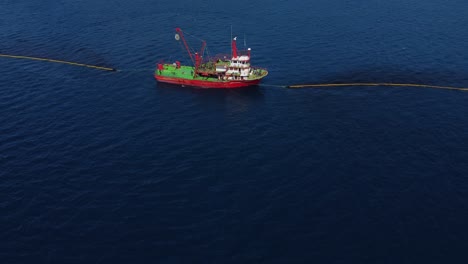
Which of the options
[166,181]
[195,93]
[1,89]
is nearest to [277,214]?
[166,181]

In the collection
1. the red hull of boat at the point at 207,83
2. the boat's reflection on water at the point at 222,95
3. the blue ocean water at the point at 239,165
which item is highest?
the red hull of boat at the point at 207,83

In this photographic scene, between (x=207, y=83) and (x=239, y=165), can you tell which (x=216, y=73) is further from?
(x=239, y=165)

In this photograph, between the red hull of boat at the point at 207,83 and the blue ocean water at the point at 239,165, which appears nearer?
the blue ocean water at the point at 239,165

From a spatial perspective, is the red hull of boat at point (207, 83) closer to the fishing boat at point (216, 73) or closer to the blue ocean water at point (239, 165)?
the fishing boat at point (216, 73)

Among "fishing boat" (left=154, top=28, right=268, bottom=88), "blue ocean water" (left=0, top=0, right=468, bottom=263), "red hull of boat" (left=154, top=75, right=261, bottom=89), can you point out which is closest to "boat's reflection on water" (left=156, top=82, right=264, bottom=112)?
"blue ocean water" (left=0, top=0, right=468, bottom=263)

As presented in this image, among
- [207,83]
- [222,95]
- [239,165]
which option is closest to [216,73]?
[207,83]

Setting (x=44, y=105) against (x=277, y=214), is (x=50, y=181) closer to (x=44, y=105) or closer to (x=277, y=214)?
(x=44, y=105)

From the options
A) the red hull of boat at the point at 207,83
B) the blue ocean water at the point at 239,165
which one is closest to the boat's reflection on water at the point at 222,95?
the blue ocean water at the point at 239,165
